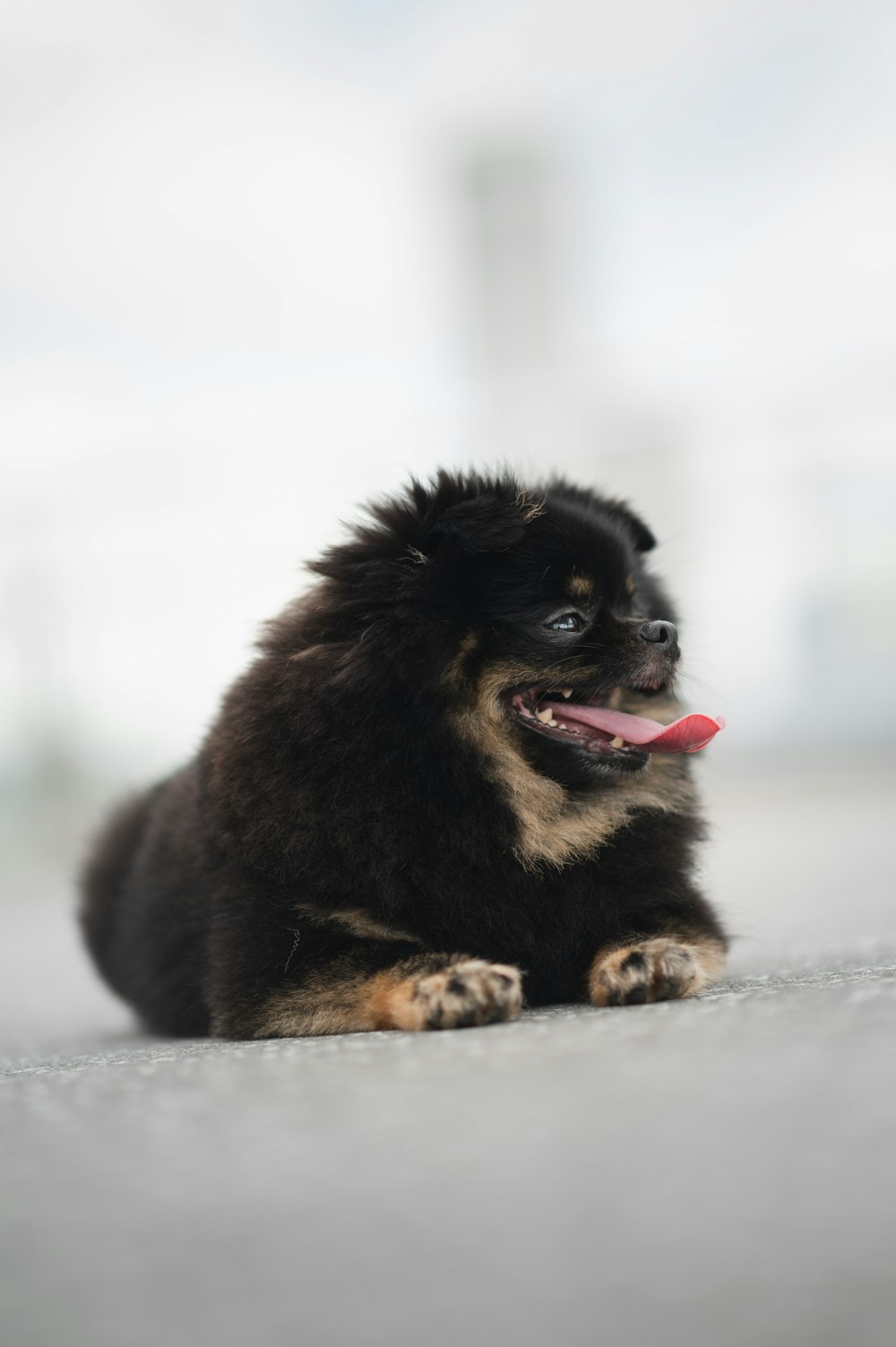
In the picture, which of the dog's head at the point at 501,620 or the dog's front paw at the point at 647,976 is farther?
the dog's head at the point at 501,620

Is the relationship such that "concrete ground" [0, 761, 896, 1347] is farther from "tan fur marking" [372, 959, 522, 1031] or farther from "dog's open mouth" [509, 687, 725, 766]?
"dog's open mouth" [509, 687, 725, 766]

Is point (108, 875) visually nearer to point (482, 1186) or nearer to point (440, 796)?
point (440, 796)

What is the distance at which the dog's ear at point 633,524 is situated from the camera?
3543 mm

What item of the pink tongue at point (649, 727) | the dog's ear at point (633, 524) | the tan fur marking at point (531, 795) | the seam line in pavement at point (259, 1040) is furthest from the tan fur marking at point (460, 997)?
the dog's ear at point (633, 524)

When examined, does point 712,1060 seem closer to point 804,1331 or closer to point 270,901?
point 804,1331

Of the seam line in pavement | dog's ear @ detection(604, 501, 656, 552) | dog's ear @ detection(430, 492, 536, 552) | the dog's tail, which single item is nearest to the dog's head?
dog's ear @ detection(430, 492, 536, 552)

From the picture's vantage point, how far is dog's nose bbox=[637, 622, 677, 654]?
2.98 metres

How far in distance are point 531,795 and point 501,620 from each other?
409 millimetres

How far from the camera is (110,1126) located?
1668 mm

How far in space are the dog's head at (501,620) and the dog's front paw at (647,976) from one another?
55cm

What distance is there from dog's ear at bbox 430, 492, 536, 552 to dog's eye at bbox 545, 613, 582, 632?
0.21m

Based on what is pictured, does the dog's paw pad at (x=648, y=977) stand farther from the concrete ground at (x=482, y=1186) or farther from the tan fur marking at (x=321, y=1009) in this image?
the tan fur marking at (x=321, y=1009)

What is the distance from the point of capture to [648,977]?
8.10ft

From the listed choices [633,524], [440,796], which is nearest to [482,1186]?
[440,796]
